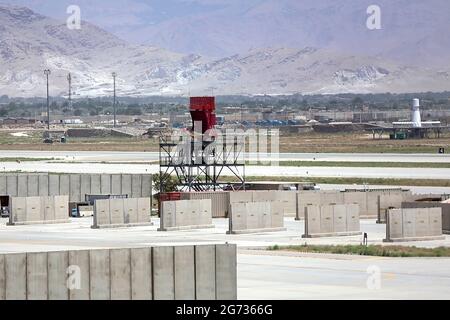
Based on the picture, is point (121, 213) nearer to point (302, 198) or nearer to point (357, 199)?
point (302, 198)

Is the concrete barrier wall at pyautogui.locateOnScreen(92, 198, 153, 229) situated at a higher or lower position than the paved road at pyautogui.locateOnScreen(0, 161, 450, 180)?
lower

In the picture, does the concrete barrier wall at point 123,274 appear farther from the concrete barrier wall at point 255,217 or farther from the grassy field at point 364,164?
the grassy field at point 364,164

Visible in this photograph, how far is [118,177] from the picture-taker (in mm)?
93062

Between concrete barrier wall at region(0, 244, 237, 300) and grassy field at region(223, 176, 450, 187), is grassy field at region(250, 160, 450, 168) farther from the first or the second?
concrete barrier wall at region(0, 244, 237, 300)

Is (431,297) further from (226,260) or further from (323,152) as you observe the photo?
(323,152)

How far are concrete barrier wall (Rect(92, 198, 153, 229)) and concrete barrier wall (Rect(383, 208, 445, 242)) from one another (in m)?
17.2

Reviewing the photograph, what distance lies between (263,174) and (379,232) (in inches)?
2113

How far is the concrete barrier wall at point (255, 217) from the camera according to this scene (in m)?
70.6

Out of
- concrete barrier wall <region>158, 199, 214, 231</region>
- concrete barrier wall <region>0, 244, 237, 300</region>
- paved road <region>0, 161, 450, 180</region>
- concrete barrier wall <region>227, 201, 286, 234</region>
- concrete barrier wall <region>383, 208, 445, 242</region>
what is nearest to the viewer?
concrete barrier wall <region>0, 244, 237, 300</region>

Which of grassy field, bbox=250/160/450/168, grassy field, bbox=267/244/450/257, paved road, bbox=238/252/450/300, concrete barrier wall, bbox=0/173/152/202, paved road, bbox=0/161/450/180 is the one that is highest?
grassy field, bbox=250/160/450/168

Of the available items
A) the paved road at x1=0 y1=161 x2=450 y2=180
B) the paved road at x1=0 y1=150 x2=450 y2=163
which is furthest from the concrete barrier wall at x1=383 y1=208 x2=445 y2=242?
the paved road at x1=0 y1=150 x2=450 y2=163

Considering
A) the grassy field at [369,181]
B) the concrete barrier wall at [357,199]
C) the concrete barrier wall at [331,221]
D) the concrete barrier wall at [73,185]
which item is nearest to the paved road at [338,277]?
the concrete barrier wall at [331,221]

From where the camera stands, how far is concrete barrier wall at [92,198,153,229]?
247 ft

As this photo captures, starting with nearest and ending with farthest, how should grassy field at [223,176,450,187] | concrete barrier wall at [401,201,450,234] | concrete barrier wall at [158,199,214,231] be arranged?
concrete barrier wall at [401,201,450,234] → concrete barrier wall at [158,199,214,231] → grassy field at [223,176,450,187]
